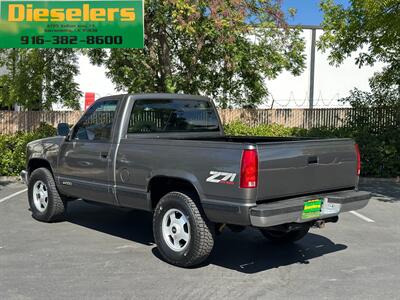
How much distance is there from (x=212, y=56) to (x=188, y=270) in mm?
10728

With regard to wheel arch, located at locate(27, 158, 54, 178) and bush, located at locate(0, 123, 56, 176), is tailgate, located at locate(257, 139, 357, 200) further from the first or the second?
bush, located at locate(0, 123, 56, 176)

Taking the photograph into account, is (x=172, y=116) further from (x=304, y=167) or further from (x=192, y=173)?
(x=304, y=167)

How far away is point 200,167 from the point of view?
531cm

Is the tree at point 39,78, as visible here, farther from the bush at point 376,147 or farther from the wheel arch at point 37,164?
the wheel arch at point 37,164

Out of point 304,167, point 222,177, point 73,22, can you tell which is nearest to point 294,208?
point 304,167

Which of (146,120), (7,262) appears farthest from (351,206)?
(7,262)

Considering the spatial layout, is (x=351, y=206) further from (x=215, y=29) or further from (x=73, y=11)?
(x=73, y=11)

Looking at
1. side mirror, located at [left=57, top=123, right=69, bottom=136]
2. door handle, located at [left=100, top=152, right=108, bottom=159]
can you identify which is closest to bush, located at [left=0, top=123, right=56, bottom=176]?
side mirror, located at [left=57, top=123, right=69, bottom=136]

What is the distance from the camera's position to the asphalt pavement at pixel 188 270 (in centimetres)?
488

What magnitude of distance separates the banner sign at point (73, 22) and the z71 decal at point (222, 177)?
30.0 ft

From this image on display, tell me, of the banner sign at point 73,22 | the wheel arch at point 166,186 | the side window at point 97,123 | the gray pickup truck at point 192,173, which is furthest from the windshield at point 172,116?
the banner sign at point 73,22

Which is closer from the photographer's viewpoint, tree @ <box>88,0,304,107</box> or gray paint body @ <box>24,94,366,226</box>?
gray paint body @ <box>24,94,366,226</box>

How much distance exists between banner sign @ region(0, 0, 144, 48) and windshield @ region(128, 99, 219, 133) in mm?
6893

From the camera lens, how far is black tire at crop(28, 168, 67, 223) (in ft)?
24.9
